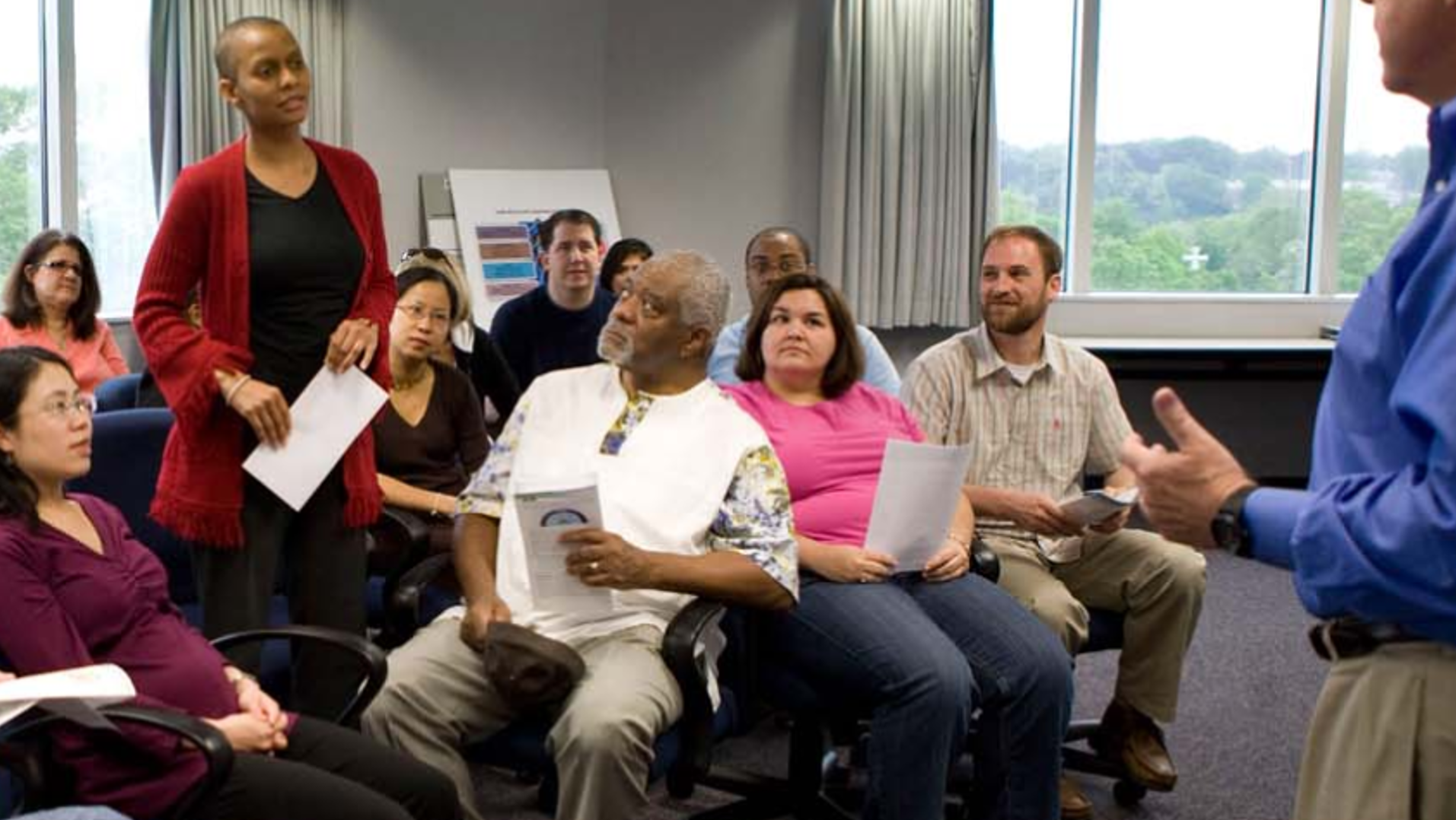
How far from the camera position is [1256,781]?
12.0ft

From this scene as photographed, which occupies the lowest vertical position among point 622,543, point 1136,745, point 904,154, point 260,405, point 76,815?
point 1136,745

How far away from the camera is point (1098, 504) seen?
3152 mm

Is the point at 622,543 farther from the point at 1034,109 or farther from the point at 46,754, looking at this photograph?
the point at 1034,109

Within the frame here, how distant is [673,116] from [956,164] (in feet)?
4.44

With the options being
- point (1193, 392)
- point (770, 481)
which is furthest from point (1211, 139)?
point (770, 481)

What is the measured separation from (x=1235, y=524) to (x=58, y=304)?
15.0 feet

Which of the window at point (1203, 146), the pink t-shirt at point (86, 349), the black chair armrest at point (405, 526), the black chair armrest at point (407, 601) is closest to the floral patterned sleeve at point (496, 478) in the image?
the black chair armrest at point (407, 601)

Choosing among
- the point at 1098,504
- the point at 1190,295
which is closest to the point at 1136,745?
the point at 1098,504

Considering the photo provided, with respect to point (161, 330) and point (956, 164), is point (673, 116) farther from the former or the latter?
point (161, 330)

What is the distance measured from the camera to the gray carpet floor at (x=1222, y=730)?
11.4 ft

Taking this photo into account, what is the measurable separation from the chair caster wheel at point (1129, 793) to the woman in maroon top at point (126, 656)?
1.74 metres

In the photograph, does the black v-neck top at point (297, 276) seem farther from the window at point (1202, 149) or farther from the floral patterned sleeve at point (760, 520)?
the window at point (1202, 149)

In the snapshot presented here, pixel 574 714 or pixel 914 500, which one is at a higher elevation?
pixel 914 500

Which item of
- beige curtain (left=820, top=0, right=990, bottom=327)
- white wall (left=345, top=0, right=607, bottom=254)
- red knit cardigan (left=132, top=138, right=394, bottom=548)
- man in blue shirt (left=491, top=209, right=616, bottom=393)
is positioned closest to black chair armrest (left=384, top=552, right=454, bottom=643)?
red knit cardigan (left=132, top=138, right=394, bottom=548)
